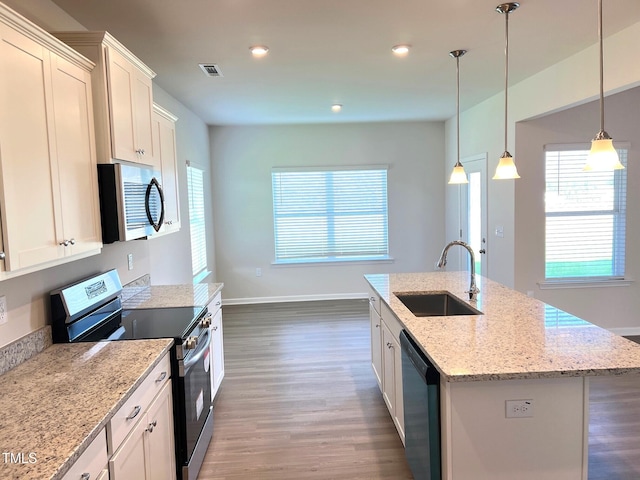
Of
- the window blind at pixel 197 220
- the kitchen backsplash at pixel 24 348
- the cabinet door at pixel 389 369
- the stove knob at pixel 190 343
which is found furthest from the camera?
the window blind at pixel 197 220

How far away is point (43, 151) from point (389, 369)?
7.41 feet

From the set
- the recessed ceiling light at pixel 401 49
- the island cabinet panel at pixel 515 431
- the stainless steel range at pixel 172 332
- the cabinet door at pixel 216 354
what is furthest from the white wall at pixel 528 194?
the stainless steel range at pixel 172 332

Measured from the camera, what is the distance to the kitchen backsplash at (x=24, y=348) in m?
1.74

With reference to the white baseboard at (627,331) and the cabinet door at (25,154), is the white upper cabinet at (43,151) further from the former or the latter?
the white baseboard at (627,331)

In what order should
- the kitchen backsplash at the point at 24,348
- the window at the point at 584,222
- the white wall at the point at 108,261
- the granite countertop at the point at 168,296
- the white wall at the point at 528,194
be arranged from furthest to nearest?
the window at the point at 584,222
the white wall at the point at 528,194
the granite countertop at the point at 168,296
the white wall at the point at 108,261
the kitchen backsplash at the point at 24,348

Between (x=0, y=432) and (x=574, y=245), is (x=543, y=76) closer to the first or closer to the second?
(x=574, y=245)

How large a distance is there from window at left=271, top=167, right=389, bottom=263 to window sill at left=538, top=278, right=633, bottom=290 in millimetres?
2466

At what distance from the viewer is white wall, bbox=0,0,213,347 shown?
6.12ft

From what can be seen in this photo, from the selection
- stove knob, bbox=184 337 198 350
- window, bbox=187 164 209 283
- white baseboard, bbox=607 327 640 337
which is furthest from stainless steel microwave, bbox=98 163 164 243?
white baseboard, bbox=607 327 640 337

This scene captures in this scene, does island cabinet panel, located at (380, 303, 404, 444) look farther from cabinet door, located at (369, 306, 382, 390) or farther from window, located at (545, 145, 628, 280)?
window, located at (545, 145, 628, 280)

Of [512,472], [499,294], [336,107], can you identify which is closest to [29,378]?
[512,472]

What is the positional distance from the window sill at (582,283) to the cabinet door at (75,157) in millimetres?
4287

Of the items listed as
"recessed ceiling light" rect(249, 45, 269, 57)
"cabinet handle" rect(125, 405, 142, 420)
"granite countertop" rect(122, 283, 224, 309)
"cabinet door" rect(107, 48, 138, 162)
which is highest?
"recessed ceiling light" rect(249, 45, 269, 57)

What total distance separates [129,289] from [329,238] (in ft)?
12.4
